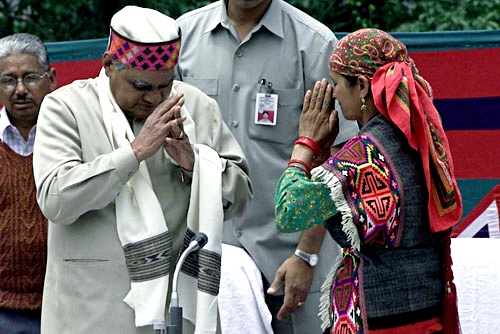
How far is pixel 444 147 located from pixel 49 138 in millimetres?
1363

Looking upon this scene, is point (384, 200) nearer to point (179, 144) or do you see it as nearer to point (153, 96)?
point (179, 144)

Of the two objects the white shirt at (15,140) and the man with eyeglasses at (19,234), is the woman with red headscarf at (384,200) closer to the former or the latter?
the man with eyeglasses at (19,234)

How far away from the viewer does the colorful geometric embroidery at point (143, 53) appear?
146 inches

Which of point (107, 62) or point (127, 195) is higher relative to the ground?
point (107, 62)

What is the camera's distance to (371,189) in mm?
3773

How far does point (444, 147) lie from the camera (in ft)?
12.8

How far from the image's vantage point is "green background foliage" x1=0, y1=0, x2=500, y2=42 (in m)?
9.12

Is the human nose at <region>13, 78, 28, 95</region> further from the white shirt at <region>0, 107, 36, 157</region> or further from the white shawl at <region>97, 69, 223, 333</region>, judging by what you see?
the white shawl at <region>97, 69, 223, 333</region>

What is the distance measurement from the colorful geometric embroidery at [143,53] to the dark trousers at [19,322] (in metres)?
1.33

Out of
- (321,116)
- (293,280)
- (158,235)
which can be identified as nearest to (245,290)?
(293,280)

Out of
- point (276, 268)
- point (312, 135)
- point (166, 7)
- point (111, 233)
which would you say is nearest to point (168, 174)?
point (111, 233)

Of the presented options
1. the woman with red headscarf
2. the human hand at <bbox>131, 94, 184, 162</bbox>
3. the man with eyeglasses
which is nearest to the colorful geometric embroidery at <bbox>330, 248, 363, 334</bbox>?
the woman with red headscarf

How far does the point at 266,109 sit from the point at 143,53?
101cm

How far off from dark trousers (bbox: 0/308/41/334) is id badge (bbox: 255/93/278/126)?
1.21m
